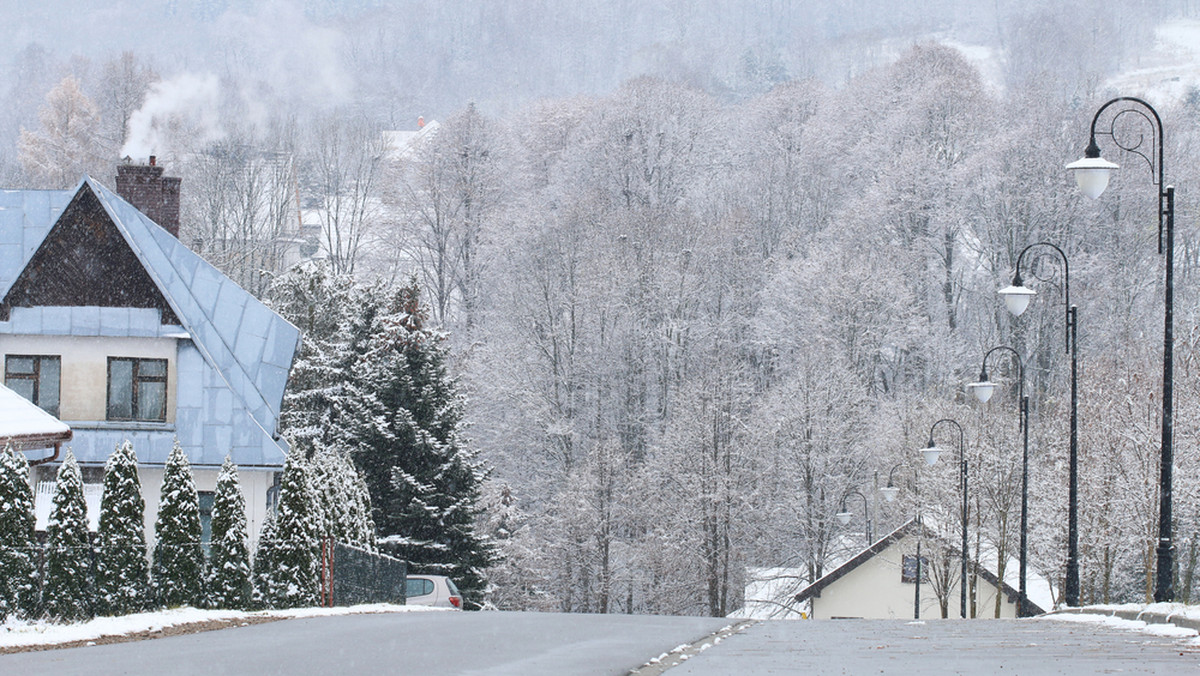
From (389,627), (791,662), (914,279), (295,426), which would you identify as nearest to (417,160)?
(914,279)

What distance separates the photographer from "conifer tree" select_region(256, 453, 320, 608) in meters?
23.2

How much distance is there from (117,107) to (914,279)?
53231mm

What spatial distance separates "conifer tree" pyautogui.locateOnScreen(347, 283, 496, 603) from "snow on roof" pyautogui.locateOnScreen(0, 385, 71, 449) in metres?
19.9

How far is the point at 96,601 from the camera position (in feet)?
67.0

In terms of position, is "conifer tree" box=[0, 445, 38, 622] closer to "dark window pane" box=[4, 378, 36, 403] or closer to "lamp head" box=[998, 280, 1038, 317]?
"dark window pane" box=[4, 378, 36, 403]

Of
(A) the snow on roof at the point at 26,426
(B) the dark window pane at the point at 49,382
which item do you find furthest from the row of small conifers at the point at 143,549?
(B) the dark window pane at the point at 49,382

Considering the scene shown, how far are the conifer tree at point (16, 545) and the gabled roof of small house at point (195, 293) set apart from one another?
12.6 m

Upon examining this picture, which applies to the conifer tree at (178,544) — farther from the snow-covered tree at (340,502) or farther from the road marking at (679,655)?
the road marking at (679,655)

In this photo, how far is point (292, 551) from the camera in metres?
23.5

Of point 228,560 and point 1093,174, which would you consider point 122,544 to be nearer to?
point 228,560

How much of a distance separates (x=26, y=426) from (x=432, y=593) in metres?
10.6

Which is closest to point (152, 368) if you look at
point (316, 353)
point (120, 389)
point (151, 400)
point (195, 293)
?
point (151, 400)

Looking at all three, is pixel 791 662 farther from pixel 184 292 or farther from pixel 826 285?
pixel 826 285

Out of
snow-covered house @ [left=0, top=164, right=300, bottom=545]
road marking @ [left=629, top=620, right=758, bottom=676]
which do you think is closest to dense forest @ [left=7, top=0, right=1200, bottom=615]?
snow-covered house @ [left=0, top=164, right=300, bottom=545]
